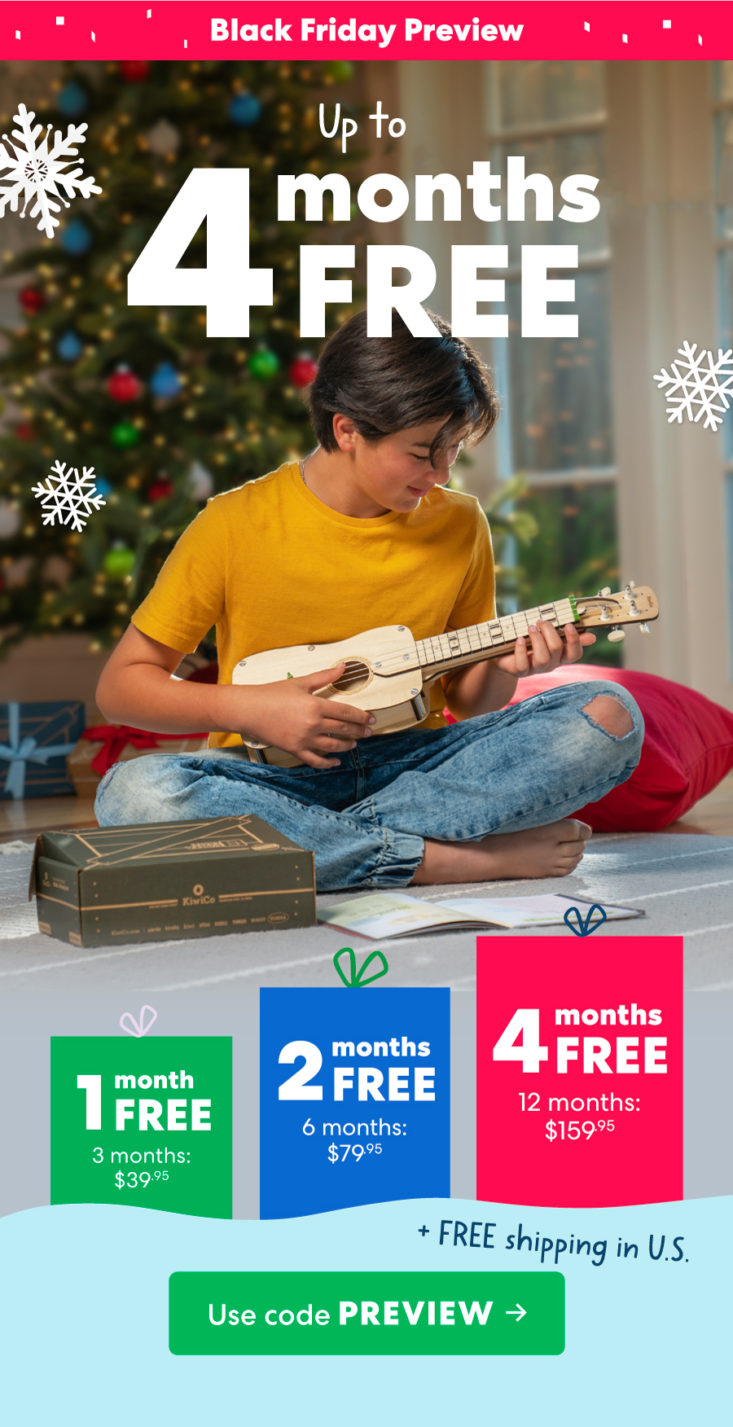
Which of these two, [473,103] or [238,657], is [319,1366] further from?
[473,103]

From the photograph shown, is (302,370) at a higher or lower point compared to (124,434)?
higher

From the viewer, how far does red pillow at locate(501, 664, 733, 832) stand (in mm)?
1758

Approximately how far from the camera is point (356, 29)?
4.37 feet

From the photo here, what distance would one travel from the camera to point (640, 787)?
5.77 ft

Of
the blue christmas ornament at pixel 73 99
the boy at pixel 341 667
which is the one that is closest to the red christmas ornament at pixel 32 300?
the blue christmas ornament at pixel 73 99

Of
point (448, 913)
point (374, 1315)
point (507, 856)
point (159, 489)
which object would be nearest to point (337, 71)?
point (159, 489)

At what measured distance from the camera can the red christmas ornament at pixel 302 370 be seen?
271 cm

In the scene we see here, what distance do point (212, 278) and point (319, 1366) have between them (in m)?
0.96

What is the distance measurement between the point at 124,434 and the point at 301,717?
5.01 feet

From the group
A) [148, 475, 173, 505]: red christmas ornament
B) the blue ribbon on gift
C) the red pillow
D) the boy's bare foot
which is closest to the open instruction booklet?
the boy's bare foot

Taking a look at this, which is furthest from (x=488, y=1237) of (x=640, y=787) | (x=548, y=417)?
(x=548, y=417)

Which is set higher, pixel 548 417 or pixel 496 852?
pixel 548 417

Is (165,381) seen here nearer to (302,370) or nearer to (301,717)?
(302,370)

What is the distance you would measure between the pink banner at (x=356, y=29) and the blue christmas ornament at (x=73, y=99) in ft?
4.70
